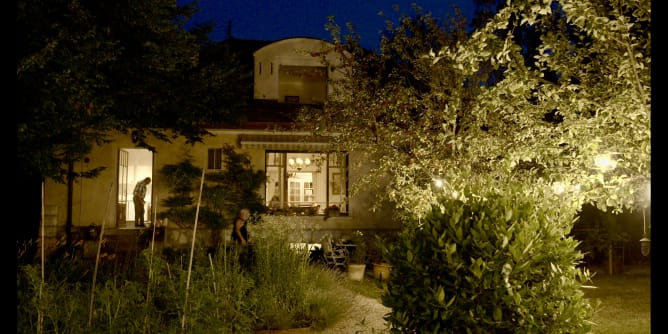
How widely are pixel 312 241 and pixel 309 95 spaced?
499cm

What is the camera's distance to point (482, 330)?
409cm

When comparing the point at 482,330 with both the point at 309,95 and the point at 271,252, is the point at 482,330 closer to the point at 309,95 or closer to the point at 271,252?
the point at 271,252

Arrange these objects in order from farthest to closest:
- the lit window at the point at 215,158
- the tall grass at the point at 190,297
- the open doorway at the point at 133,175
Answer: the open doorway at the point at 133,175 → the lit window at the point at 215,158 → the tall grass at the point at 190,297

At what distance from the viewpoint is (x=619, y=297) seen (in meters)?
10.0

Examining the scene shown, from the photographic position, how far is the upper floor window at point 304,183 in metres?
14.9

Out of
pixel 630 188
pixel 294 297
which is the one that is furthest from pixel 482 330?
pixel 294 297

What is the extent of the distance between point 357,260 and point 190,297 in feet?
21.7

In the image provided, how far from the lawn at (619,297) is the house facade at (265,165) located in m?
2.64

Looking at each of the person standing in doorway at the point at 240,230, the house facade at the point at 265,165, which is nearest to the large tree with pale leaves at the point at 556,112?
the person standing in doorway at the point at 240,230

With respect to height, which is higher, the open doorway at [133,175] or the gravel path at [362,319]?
the open doorway at [133,175]

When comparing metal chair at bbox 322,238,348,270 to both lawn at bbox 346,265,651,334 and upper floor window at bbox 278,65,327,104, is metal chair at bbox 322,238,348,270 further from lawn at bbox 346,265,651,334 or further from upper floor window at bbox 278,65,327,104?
upper floor window at bbox 278,65,327,104

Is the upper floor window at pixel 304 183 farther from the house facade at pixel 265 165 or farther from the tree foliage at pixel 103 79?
the tree foliage at pixel 103 79

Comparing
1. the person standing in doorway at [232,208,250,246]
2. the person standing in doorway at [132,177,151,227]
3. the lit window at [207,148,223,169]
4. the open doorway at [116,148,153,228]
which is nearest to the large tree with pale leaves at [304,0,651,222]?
the person standing in doorway at [232,208,250,246]

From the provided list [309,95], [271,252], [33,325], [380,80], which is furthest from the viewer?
[309,95]
